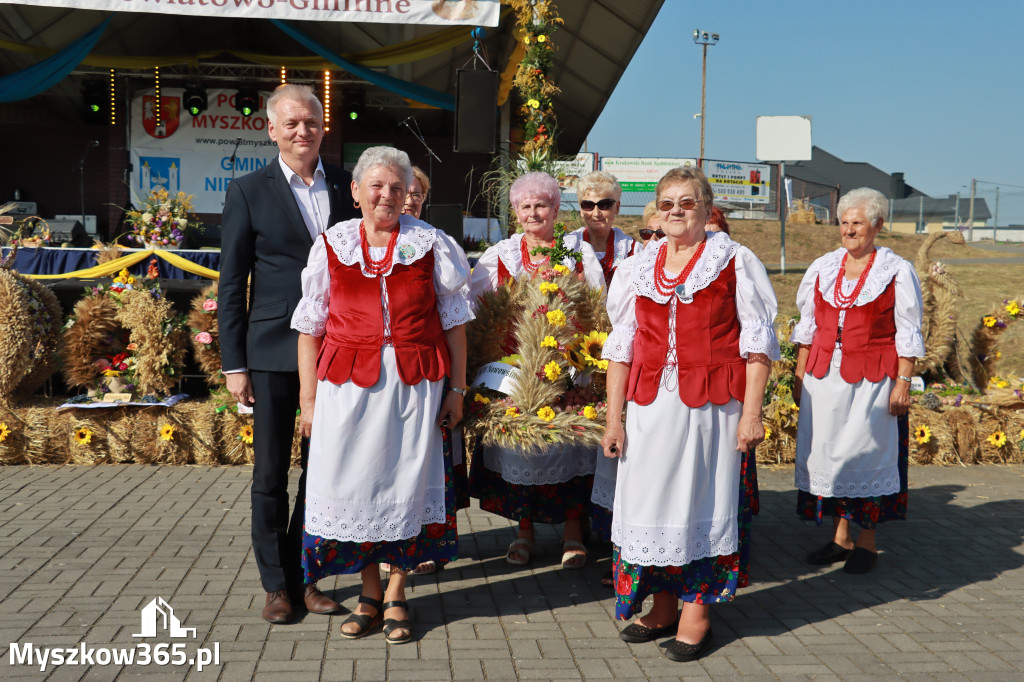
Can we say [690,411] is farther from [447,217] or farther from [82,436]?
[447,217]

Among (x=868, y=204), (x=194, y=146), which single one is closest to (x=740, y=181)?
(x=194, y=146)

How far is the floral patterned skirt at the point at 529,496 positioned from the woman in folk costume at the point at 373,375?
0.91 m

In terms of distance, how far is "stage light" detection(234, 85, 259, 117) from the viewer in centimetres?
1594

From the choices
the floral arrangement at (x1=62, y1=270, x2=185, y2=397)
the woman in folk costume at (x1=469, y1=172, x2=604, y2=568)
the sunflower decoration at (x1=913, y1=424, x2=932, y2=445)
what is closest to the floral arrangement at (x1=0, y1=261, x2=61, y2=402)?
the floral arrangement at (x1=62, y1=270, x2=185, y2=397)

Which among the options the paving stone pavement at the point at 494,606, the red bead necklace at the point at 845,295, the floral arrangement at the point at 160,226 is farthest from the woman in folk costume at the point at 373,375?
the floral arrangement at the point at 160,226

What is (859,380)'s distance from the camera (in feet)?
13.8

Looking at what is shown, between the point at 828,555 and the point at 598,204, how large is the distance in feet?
7.06

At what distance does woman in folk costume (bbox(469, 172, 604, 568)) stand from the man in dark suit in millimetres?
881

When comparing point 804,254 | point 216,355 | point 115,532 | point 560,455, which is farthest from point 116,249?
point 804,254

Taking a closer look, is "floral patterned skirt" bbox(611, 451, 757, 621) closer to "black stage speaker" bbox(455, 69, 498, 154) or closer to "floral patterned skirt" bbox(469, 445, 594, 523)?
"floral patterned skirt" bbox(469, 445, 594, 523)

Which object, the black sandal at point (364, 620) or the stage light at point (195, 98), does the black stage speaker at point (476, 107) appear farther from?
the stage light at point (195, 98)

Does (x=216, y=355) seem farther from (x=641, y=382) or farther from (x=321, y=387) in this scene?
(x=641, y=382)

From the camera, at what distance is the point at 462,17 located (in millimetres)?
8750

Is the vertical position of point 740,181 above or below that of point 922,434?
above
